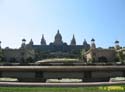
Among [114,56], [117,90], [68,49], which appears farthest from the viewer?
[68,49]

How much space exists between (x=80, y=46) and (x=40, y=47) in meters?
23.0

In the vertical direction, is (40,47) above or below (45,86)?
above

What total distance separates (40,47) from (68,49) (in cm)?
1664

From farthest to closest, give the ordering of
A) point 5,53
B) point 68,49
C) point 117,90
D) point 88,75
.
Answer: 1. point 68,49
2. point 5,53
3. point 88,75
4. point 117,90

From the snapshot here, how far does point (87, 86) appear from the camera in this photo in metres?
12.6

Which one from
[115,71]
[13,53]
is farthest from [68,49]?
[115,71]

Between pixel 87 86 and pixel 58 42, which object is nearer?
pixel 87 86

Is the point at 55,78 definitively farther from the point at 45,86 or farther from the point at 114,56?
the point at 114,56

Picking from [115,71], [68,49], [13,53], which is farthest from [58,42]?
[115,71]

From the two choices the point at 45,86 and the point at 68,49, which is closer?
the point at 45,86

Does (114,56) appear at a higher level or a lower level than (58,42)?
lower

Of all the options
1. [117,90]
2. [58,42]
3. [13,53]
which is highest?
[58,42]

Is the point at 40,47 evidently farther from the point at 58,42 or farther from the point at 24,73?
the point at 24,73

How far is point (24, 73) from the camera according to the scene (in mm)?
15797
